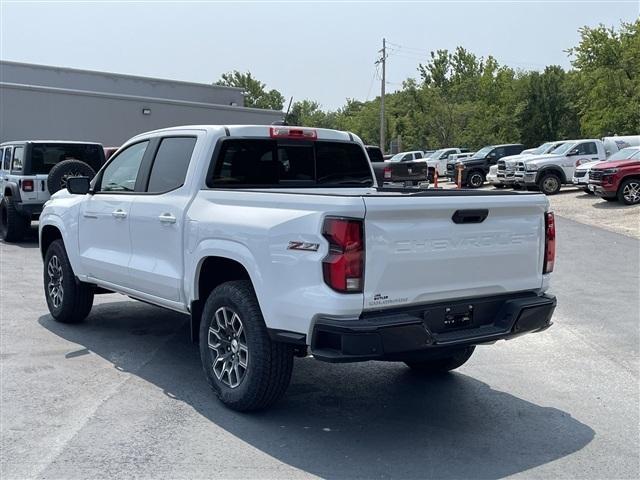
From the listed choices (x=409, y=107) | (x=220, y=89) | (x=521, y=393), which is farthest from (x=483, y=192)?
(x=409, y=107)

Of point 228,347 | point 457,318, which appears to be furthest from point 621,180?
point 228,347

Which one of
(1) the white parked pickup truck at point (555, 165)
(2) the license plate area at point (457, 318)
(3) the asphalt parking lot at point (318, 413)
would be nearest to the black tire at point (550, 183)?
(1) the white parked pickup truck at point (555, 165)

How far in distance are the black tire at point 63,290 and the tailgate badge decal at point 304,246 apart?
12.2ft

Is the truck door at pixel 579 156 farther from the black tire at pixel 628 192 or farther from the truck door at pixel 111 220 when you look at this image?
the truck door at pixel 111 220

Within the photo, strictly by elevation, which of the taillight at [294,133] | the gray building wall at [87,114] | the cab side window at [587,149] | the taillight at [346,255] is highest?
the gray building wall at [87,114]

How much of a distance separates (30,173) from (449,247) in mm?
11788

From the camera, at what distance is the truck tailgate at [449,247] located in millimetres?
4078

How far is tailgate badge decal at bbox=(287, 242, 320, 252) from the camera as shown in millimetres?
4086

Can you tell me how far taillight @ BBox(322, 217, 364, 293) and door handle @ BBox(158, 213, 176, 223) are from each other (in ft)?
5.98

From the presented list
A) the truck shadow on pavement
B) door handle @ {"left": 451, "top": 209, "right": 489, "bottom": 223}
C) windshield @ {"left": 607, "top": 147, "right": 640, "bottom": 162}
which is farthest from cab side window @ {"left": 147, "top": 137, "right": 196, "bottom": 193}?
windshield @ {"left": 607, "top": 147, "right": 640, "bottom": 162}

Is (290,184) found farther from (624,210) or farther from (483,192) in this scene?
(624,210)

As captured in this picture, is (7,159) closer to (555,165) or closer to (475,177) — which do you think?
(555,165)

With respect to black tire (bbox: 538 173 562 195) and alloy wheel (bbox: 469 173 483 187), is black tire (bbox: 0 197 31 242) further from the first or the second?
alloy wheel (bbox: 469 173 483 187)

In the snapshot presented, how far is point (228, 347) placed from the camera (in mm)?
4895
